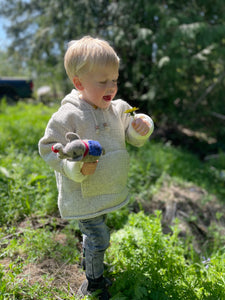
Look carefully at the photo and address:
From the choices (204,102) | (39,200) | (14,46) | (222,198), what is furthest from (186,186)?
(14,46)

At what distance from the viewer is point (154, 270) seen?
2.07 meters

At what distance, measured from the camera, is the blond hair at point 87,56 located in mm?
1537

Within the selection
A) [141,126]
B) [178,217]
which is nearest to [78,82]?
[141,126]

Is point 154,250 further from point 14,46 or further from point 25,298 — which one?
point 14,46

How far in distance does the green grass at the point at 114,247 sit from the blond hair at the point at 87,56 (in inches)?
56.0

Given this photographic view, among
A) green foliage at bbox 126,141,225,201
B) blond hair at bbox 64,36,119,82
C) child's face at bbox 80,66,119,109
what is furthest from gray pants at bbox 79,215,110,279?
green foliage at bbox 126,141,225,201

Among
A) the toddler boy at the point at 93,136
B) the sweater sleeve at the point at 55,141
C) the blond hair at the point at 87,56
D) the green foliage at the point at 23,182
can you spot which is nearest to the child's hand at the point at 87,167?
the toddler boy at the point at 93,136

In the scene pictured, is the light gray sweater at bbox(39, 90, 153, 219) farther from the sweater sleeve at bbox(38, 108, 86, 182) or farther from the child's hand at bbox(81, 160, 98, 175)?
the child's hand at bbox(81, 160, 98, 175)

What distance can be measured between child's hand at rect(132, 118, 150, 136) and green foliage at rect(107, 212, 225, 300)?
100 centimetres

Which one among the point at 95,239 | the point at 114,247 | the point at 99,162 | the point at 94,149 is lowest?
the point at 114,247

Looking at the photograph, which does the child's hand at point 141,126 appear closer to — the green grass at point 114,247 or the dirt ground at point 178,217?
the green grass at point 114,247

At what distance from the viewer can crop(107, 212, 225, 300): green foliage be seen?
6.29ft

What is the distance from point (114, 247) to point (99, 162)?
1.09m

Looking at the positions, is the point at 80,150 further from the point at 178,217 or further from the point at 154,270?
the point at 178,217
